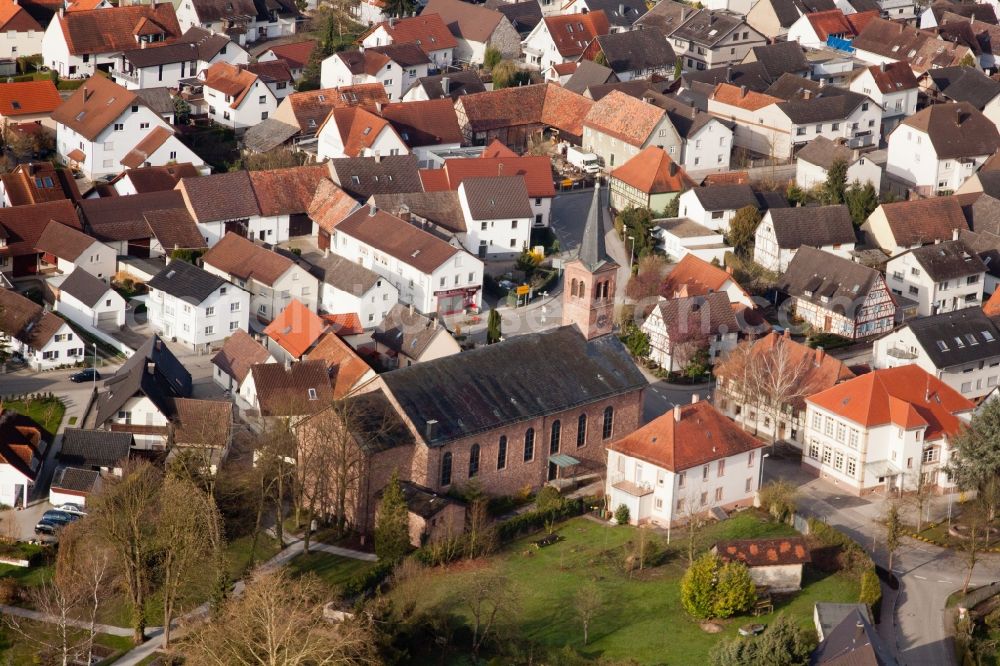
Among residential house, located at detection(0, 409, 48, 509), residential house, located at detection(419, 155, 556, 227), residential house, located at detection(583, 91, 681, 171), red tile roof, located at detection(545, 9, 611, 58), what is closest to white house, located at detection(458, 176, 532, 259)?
residential house, located at detection(419, 155, 556, 227)

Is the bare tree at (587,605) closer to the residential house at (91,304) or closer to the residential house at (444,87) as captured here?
the residential house at (91,304)

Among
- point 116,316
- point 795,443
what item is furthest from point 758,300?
point 116,316

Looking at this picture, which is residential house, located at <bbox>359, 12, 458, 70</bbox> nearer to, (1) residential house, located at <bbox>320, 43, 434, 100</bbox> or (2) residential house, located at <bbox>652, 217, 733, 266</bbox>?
(1) residential house, located at <bbox>320, 43, 434, 100</bbox>

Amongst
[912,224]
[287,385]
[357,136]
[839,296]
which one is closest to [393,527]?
[287,385]

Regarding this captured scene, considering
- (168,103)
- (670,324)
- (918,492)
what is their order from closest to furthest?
(918,492) < (670,324) < (168,103)

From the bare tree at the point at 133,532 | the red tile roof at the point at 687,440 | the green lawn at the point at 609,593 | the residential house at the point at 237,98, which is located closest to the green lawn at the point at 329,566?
the green lawn at the point at 609,593

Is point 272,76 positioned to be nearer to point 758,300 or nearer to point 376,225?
point 376,225
